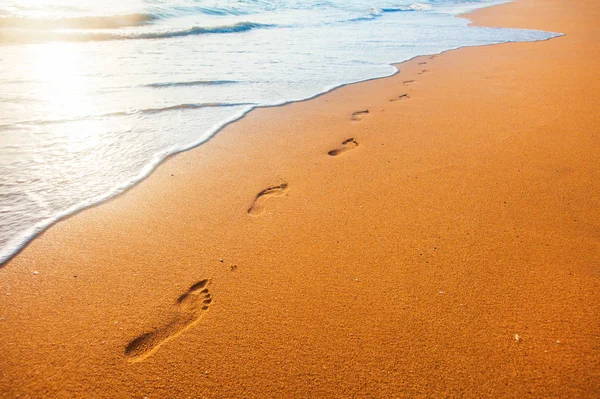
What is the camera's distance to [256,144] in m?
3.50

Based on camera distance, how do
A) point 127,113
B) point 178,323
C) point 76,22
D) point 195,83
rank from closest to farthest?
point 178,323
point 127,113
point 195,83
point 76,22

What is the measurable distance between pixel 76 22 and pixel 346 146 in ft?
41.3

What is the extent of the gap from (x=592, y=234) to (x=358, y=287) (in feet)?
4.67

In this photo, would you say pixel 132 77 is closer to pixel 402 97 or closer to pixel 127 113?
pixel 127 113

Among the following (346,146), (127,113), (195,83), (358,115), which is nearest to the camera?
(346,146)

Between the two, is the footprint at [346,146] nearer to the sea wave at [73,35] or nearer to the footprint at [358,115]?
the footprint at [358,115]

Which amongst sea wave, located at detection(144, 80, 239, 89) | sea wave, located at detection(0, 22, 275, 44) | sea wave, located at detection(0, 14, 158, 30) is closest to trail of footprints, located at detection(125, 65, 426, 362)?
sea wave, located at detection(144, 80, 239, 89)

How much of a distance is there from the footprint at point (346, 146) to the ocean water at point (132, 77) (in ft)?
4.42

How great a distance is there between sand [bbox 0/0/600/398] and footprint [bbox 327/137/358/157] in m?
0.04

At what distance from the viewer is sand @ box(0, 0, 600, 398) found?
1.44 meters

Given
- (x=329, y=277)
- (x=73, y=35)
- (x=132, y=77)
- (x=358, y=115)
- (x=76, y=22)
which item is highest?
(x=76, y=22)

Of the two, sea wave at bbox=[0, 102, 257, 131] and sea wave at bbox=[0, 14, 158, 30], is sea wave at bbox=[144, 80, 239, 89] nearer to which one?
sea wave at bbox=[0, 102, 257, 131]

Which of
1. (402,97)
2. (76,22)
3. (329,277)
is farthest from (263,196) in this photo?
(76,22)

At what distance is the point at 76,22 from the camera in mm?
11719
